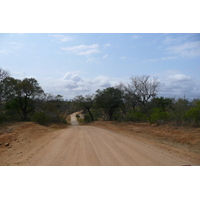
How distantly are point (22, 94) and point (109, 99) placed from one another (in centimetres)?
1502

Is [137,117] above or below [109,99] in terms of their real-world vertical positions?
below

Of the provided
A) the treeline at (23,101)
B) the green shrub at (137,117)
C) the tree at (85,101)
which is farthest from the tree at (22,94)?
the green shrub at (137,117)

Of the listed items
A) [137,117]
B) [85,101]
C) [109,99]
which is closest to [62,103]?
[85,101]

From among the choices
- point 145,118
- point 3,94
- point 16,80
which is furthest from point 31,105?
point 145,118

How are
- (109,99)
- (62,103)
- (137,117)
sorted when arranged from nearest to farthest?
(137,117) < (109,99) < (62,103)

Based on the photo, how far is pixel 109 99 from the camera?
33.2m

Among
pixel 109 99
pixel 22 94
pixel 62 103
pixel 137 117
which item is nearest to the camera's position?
pixel 137 117

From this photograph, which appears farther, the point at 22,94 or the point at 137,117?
the point at 22,94

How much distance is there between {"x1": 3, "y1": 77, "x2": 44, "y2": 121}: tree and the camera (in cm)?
2702

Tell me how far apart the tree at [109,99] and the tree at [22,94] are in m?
10.8

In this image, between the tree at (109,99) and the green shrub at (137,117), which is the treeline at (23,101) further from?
the green shrub at (137,117)

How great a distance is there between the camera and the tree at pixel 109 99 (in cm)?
3344

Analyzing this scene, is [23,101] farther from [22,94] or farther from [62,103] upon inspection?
[62,103]

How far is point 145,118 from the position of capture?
2455cm
